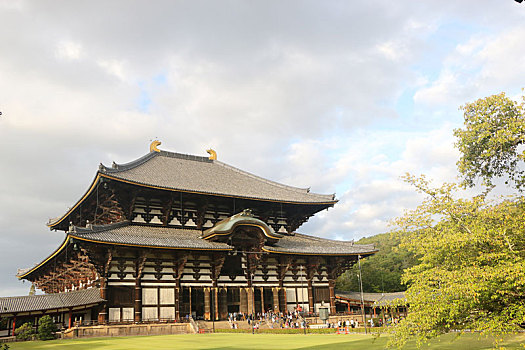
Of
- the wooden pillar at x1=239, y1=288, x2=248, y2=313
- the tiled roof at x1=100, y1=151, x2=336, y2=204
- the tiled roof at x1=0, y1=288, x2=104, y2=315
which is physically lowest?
the wooden pillar at x1=239, y1=288, x2=248, y2=313

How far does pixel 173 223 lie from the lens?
40875 mm

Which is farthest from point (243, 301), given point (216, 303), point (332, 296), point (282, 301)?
point (332, 296)

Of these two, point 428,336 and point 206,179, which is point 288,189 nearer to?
point 206,179

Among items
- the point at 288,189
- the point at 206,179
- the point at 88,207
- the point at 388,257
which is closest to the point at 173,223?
the point at 206,179

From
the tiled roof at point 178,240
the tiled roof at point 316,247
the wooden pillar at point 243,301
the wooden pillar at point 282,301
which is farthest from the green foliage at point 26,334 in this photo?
the wooden pillar at point 282,301

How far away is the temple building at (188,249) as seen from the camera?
34.1m

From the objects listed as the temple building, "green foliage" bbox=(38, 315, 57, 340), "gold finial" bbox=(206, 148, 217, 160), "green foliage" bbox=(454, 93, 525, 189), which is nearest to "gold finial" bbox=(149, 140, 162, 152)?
the temple building

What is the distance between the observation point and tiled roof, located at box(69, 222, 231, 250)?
31.9 m

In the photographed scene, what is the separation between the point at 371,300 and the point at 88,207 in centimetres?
3140

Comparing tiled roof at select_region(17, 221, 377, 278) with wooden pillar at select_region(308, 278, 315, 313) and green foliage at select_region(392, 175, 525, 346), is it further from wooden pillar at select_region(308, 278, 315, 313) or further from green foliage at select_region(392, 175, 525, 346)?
green foliage at select_region(392, 175, 525, 346)

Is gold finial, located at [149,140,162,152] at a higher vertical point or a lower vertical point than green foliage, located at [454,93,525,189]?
higher

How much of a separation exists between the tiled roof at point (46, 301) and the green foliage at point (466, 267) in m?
26.3

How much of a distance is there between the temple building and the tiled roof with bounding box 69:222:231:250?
0.30 ft

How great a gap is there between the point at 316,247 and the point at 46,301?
23.7 m
